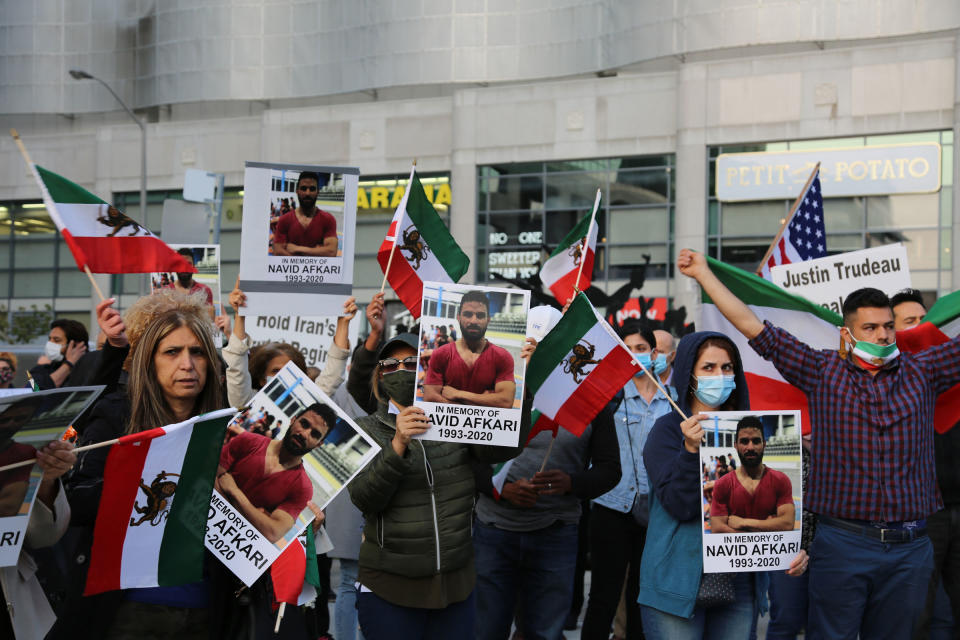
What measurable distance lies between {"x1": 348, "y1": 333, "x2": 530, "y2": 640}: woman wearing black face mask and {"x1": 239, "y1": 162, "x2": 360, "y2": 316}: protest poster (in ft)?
5.55

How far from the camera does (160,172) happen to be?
36.4 meters

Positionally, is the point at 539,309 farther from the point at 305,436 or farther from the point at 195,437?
the point at 195,437

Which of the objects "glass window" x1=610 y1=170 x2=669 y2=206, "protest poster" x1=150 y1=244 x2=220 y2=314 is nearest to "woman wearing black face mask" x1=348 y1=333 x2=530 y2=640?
"protest poster" x1=150 y1=244 x2=220 y2=314

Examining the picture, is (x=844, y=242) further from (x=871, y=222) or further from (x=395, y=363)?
(x=395, y=363)

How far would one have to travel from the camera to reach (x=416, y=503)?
4.93 m

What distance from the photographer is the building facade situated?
27.4 meters

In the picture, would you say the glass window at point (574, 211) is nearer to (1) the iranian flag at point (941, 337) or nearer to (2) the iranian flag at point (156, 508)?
(1) the iranian flag at point (941, 337)

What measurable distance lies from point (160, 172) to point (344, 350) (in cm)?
3218

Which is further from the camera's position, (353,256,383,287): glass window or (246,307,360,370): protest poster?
(353,256,383,287): glass window

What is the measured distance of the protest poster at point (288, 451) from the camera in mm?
3781

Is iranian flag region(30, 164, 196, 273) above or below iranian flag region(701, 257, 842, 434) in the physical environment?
above

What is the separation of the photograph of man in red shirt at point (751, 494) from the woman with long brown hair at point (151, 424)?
2116 mm

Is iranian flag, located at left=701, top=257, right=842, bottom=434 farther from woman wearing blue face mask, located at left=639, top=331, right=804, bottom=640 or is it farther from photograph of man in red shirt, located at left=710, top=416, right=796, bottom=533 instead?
photograph of man in red shirt, located at left=710, top=416, right=796, bottom=533

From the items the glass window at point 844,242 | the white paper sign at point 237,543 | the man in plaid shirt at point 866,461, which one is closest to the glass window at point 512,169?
the glass window at point 844,242
